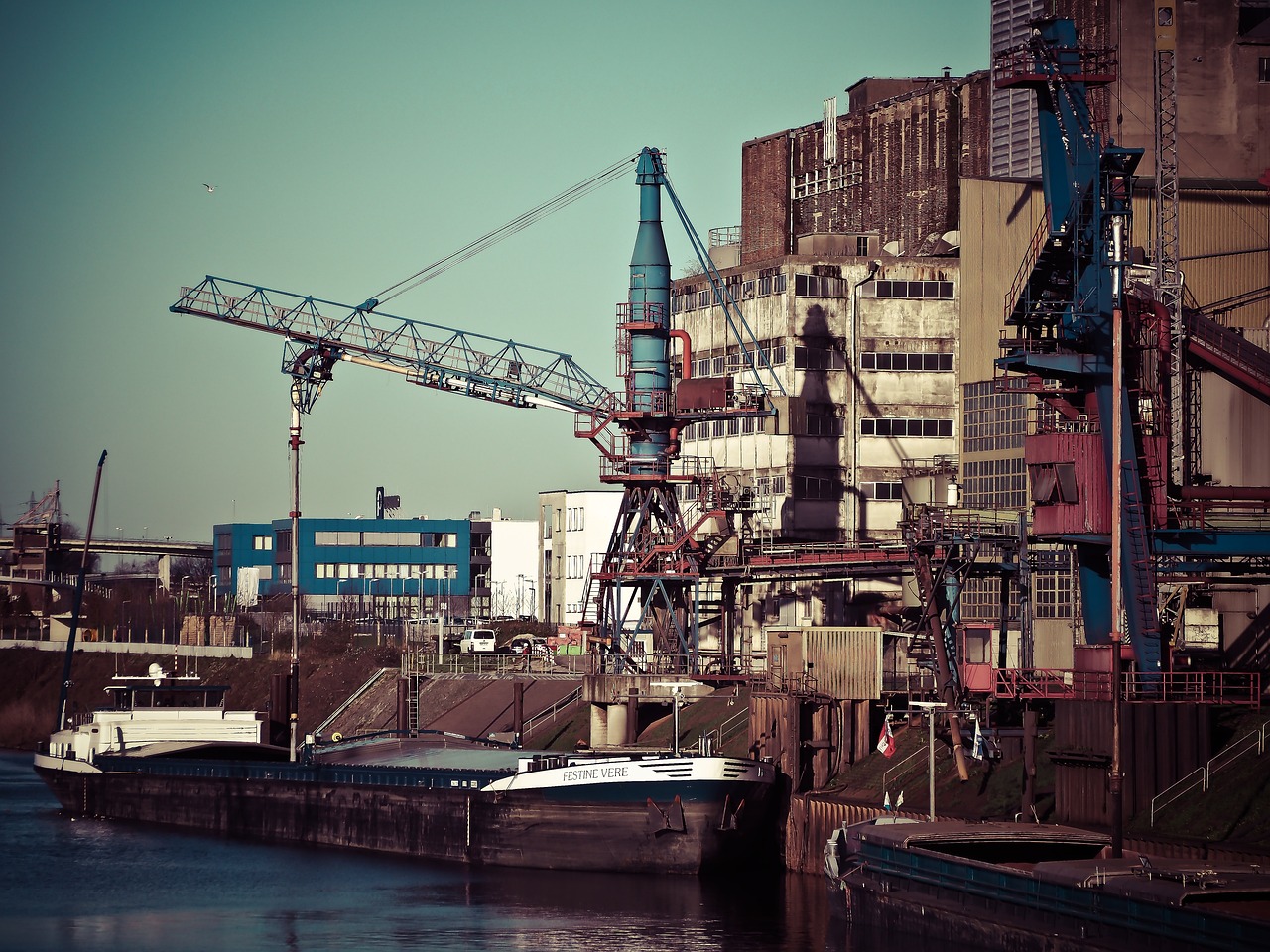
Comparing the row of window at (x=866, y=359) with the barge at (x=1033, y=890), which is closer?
the barge at (x=1033, y=890)

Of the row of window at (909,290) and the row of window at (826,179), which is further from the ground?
the row of window at (826,179)

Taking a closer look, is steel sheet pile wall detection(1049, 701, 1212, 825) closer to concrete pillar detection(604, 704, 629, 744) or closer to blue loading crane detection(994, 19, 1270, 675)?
blue loading crane detection(994, 19, 1270, 675)

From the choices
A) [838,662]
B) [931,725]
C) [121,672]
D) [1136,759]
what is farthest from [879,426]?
[121,672]

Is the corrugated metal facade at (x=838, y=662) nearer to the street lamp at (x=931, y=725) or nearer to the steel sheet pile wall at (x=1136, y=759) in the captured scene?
the street lamp at (x=931, y=725)

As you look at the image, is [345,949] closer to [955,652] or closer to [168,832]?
[955,652]

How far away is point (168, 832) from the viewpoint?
260 ft

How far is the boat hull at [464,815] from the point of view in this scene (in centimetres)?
6091

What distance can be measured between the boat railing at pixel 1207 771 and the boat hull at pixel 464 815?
15257 millimetres

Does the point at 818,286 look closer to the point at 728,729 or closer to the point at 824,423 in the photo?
the point at 824,423

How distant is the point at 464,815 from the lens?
66.7 m

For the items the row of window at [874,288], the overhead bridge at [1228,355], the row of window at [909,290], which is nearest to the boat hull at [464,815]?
the overhead bridge at [1228,355]

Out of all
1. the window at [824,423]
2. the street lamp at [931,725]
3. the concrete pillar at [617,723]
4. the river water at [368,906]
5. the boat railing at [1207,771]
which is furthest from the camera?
the window at [824,423]

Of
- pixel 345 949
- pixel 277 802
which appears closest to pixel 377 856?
pixel 277 802

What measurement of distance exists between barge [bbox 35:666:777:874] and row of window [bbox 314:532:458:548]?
81.4 metres
